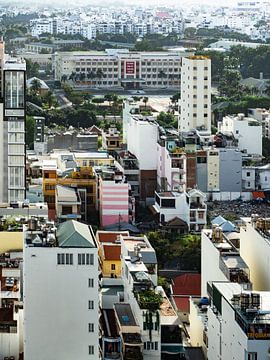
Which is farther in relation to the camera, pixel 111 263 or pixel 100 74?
pixel 100 74

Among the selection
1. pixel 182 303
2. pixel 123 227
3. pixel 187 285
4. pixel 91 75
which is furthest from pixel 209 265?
pixel 91 75

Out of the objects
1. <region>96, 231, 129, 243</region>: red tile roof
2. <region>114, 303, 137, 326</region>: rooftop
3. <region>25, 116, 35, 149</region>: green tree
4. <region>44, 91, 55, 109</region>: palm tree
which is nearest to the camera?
<region>114, 303, 137, 326</region>: rooftop

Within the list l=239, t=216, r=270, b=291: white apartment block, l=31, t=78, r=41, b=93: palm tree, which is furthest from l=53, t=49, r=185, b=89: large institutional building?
l=239, t=216, r=270, b=291: white apartment block

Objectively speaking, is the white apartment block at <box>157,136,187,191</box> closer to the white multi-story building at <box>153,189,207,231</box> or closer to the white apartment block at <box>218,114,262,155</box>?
the white multi-story building at <box>153,189,207,231</box>

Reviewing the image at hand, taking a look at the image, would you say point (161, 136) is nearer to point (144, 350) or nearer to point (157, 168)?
point (157, 168)

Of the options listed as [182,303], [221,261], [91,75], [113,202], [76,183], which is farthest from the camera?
[91,75]

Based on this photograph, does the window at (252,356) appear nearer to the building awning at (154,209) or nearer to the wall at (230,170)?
the building awning at (154,209)

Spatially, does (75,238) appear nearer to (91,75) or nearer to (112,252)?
(112,252)
